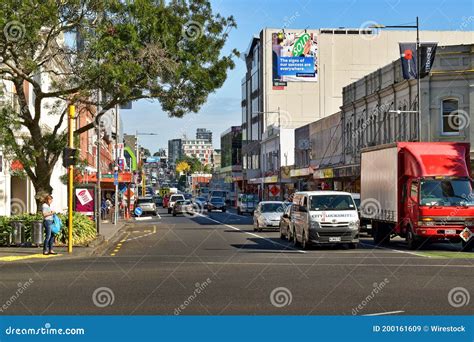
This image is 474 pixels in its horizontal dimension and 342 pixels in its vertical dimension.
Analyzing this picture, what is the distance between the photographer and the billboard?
9306cm

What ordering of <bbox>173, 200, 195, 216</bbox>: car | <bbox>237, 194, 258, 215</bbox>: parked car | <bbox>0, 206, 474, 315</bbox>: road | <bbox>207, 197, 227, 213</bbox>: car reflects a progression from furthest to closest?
<bbox>207, 197, 227, 213</bbox>: car, <bbox>173, 200, 195, 216</bbox>: car, <bbox>237, 194, 258, 215</bbox>: parked car, <bbox>0, 206, 474, 315</bbox>: road

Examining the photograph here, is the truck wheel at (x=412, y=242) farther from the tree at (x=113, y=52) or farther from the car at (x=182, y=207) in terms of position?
the car at (x=182, y=207)

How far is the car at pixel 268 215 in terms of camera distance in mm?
39472

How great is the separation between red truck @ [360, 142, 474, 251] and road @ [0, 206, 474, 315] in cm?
91

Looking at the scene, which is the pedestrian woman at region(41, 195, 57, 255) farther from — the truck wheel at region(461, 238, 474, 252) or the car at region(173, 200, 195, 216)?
the car at region(173, 200, 195, 216)

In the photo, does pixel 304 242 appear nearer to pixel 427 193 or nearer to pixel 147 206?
pixel 427 193

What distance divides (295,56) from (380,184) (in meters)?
67.9

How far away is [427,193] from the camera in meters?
26.5

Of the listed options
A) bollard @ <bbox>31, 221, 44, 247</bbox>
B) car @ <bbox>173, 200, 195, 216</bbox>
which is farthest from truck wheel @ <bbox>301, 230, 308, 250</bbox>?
car @ <bbox>173, 200, 195, 216</bbox>

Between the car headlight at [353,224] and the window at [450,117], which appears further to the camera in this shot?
the window at [450,117]

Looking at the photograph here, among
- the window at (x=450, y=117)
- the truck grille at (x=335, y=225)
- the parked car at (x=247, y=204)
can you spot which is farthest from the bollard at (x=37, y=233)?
the parked car at (x=247, y=204)

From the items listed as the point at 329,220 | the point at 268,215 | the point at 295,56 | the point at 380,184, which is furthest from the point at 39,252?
the point at 295,56

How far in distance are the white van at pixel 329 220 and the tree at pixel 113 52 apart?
5408mm

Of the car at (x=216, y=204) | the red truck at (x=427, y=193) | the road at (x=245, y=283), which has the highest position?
the red truck at (x=427, y=193)
